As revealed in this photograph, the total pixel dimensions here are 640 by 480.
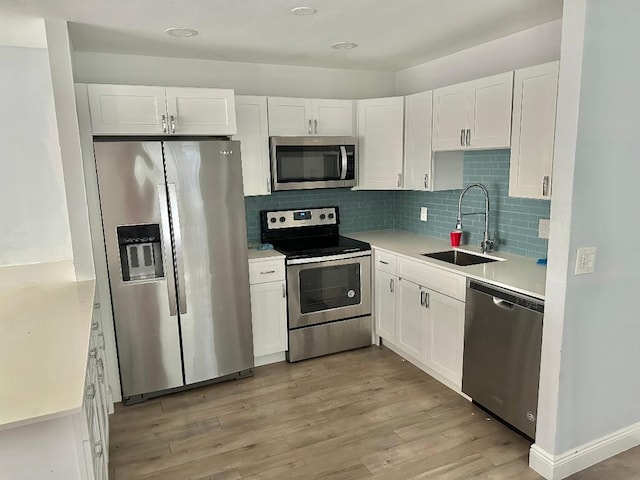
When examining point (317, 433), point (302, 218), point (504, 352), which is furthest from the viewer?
point (302, 218)

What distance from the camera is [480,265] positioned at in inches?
118

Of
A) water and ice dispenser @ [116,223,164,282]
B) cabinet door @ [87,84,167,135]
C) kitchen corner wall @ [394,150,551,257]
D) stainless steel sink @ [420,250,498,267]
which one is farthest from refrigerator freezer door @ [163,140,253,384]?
kitchen corner wall @ [394,150,551,257]

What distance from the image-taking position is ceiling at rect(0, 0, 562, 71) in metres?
2.37

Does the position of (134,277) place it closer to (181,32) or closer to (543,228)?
(181,32)

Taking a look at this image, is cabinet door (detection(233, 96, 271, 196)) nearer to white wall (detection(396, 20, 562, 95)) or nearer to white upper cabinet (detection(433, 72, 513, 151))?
white upper cabinet (detection(433, 72, 513, 151))

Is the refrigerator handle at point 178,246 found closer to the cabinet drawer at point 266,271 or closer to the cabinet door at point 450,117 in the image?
the cabinet drawer at point 266,271

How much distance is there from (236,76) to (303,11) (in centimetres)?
140

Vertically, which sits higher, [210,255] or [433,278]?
[210,255]

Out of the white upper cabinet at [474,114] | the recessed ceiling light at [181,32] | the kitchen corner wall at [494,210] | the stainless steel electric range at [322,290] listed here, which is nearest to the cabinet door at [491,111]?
the white upper cabinet at [474,114]

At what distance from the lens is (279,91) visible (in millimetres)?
3898

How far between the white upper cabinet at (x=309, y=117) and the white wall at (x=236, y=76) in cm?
29

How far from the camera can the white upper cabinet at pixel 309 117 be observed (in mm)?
3643

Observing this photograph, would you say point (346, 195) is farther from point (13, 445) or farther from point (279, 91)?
point (13, 445)

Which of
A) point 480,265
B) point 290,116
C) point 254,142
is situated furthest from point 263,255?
point 480,265
